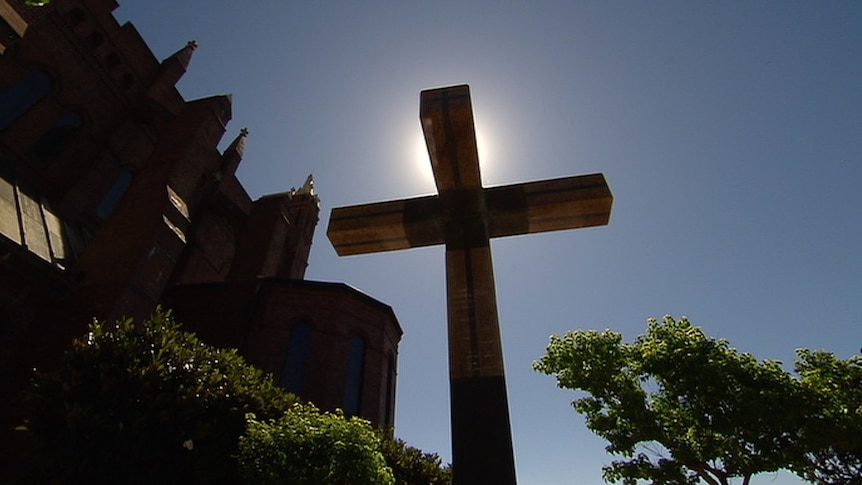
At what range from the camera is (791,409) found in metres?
10.8

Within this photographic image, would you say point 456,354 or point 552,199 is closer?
point 456,354

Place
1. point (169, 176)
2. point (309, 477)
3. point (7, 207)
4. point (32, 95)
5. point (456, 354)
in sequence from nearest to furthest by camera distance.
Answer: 1. point (456, 354)
2. point (309, 477)
3. point (7, 207)
4. point (169, 176)
5. point (32, 95)

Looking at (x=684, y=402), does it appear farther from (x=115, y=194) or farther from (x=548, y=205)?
(x=115, y=194)

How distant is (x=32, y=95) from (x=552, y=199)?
19.9 m

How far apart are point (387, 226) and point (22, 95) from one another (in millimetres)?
18523

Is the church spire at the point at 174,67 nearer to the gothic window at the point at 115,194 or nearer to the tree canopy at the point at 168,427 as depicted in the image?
the gothic window at the point at 115,194

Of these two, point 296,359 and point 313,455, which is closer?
point 313,455

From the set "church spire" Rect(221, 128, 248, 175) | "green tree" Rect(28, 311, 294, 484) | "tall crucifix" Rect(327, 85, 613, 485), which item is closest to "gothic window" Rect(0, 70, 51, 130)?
"church spire" Rect(221, 128, 248, 175)

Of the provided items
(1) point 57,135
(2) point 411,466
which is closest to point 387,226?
(2) point 411,466

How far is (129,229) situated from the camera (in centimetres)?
1316

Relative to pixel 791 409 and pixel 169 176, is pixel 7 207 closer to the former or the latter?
pixel 169 176

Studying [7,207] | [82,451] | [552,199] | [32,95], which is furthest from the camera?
[32,95]

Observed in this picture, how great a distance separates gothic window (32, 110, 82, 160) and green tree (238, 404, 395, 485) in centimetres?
1620

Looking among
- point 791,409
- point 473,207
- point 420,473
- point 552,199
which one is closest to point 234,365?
point 420,473
